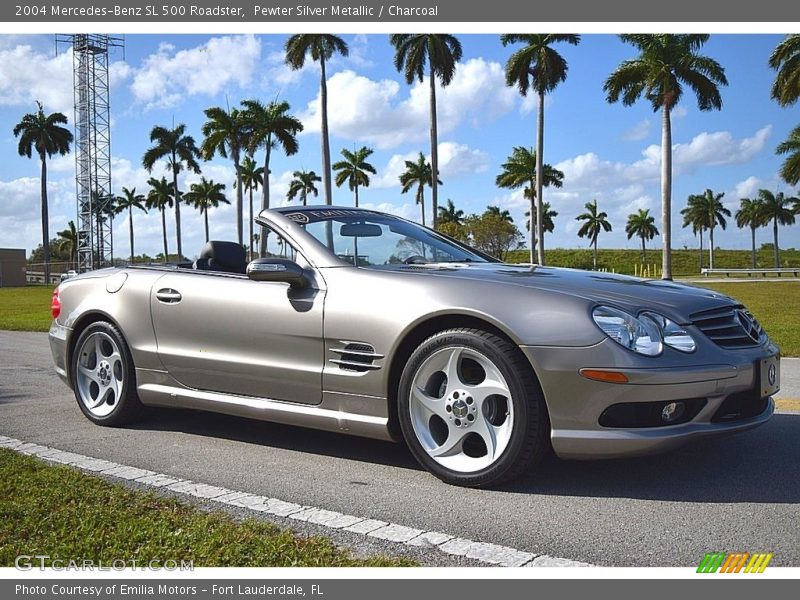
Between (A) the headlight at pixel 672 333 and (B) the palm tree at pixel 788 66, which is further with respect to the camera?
(B) the palm tree at pixel 788 66

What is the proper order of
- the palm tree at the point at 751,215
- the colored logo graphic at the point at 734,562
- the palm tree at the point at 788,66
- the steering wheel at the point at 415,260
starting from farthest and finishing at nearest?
1. the palm tree at the point at 751,215
2. the palm tree at the point at 788,66
3. the steering wheel at the point at 415,260
4. the colored logo graphic at the point at 734,562

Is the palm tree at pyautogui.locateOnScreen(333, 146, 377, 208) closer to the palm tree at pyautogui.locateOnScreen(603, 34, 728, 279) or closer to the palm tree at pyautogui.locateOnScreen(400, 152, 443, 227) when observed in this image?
the palm tree at pyautogui.locateOnScreen(400, 152, 443, 227)

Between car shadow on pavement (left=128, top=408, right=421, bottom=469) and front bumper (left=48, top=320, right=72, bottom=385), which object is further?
front bumper (left=48, top=320, right=72, bottom=385)

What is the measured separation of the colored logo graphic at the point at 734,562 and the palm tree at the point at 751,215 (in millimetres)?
97590

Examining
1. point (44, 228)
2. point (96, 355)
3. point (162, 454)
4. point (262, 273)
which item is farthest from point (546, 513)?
point (44, 228)

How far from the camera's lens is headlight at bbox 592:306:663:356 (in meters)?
3.50

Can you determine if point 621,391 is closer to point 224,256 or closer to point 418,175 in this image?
point 224,256

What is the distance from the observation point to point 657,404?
11.5ft

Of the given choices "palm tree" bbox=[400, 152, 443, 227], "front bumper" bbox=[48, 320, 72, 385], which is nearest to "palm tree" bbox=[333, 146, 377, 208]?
"palm tree" bbox=[400, 152, 443, 227]

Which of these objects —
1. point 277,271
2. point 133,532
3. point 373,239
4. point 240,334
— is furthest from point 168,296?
point 133,532

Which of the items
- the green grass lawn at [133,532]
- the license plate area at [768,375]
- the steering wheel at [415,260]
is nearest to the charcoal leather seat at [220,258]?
the steering wheel at [415,260]

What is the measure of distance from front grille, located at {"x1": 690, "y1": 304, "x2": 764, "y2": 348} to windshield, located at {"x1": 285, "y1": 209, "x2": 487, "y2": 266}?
157cm

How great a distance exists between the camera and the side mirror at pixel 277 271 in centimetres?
419

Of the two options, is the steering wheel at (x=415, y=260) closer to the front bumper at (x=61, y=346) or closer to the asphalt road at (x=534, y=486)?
the asphalt road at (x=534, y=486)
